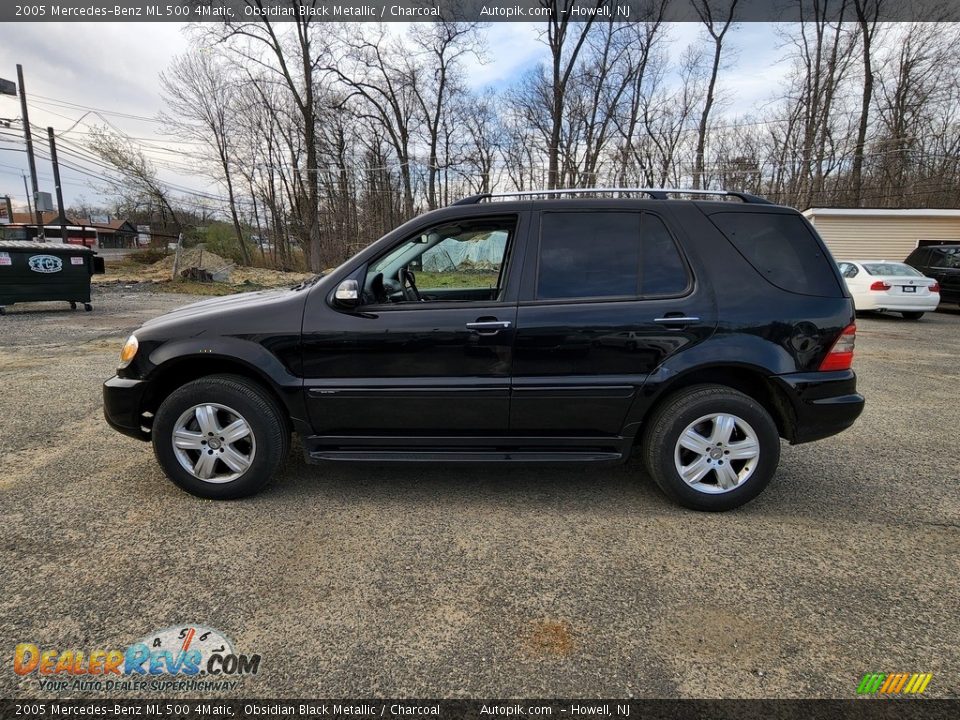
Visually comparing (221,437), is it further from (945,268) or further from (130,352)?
(945,268)

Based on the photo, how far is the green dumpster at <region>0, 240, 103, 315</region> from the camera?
10.3 m

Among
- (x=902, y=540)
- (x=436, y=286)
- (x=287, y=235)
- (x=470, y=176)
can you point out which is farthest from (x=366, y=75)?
(x=902, y=540)

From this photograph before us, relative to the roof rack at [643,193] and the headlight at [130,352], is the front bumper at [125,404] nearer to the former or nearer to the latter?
the headlight at [130,352]

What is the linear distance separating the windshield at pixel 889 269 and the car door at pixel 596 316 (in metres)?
12.2

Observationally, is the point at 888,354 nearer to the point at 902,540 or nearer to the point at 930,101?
the point at 902,540

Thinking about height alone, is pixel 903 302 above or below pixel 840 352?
below

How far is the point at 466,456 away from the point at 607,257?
4.79ft

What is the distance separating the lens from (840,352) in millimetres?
2939

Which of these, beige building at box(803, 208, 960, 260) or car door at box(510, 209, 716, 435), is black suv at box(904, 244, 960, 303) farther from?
car door at box(510, 209, 716, 435)

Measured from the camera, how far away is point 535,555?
258cm

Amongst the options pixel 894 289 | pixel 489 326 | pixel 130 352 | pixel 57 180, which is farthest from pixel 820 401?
pixel 57 180

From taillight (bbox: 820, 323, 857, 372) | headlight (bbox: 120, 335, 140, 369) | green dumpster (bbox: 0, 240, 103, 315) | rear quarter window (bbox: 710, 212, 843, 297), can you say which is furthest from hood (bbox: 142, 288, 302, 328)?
green dumpster (bbox: 0, 240, 103, 315)

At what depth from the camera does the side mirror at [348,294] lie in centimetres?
292

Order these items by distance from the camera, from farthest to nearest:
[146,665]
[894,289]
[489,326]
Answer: [894,289]
[489,326]
[146,665]
